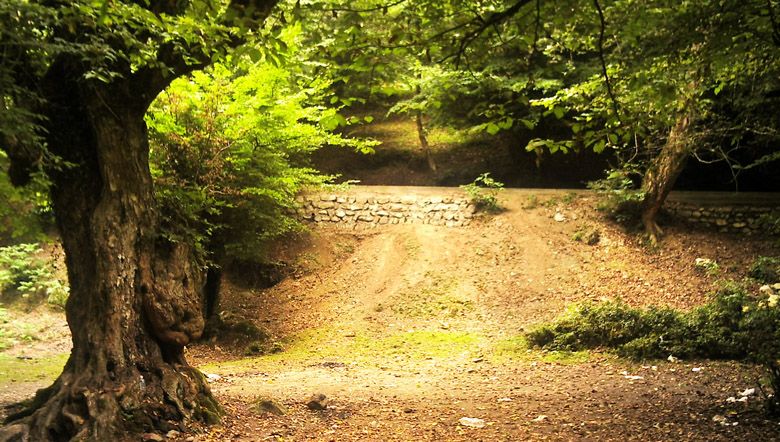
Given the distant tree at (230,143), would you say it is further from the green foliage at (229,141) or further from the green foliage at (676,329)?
the green foliage at (676,329)

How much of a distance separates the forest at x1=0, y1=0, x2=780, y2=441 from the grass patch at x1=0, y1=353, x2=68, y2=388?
10 centimetres

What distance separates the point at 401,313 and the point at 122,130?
7.57m

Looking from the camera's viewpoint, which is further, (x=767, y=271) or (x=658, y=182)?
(x=658, y=182)

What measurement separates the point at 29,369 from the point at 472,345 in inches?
305

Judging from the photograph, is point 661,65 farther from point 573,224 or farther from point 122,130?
point 573,224

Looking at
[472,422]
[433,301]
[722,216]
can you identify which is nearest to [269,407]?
[472,422]

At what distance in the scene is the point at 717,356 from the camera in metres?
7.66

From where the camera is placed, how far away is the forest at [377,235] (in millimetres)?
4168

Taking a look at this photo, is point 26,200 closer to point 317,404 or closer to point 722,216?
point 317,404

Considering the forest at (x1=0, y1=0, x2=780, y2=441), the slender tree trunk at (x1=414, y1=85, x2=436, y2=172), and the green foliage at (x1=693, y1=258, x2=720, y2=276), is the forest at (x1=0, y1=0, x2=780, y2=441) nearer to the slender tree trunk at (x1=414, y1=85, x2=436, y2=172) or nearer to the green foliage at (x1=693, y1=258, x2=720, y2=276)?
the green foliage at (x1=693, y1=258, x2=720, y2=276)

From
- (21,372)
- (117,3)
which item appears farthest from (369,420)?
(21,372)

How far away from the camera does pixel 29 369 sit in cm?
923

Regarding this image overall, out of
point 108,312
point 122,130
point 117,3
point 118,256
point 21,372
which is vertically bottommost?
point 21,372

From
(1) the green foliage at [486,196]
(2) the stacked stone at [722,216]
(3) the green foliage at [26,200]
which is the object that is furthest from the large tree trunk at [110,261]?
(2) the stacked stone at [722,216]
